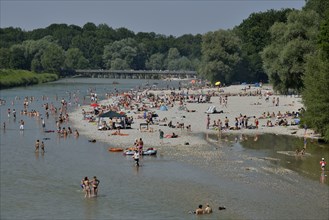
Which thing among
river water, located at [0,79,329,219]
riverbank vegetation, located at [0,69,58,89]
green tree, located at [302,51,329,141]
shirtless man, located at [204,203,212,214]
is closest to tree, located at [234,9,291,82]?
riverbank vegetation, located at [0,69,58,89]

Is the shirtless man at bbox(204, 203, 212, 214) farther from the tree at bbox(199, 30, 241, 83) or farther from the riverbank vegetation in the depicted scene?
the riverbank vegetation

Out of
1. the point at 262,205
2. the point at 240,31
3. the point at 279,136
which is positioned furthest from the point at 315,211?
the point at 240,31

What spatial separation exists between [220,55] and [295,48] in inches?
1918

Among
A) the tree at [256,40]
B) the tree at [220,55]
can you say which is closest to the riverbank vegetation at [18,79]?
the tree at [220,55]

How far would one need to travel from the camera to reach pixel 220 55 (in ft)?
447

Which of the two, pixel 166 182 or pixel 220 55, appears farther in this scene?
pixel 220 55

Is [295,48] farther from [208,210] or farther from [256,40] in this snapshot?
[256,40]

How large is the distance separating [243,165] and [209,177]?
4874mm

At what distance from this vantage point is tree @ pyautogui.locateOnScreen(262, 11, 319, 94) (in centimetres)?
8794

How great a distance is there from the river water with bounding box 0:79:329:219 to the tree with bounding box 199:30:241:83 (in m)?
73.9

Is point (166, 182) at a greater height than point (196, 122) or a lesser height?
lesser

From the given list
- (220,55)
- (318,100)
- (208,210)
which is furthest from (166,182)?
(220,55)

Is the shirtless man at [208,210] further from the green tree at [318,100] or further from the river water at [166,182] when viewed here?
the green tree at [318,100]

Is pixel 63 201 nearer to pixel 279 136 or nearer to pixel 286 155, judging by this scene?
pixel 286 155
